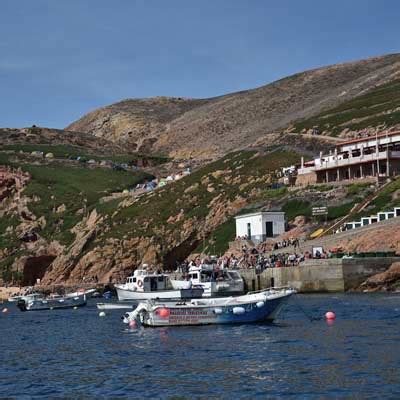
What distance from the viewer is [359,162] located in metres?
120

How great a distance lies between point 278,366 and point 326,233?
60.5m

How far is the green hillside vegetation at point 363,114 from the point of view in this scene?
156000 mm

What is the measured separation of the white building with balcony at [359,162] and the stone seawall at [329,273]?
33.2 metres

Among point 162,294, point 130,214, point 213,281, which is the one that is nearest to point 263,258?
point 213,281

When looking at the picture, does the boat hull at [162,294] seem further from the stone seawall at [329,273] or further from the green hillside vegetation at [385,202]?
the green hillside vegetation at [385,202]

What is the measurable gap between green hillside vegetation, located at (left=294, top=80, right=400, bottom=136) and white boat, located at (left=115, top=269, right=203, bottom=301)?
72.3 m

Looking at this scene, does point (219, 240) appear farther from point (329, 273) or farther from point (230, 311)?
point (230, 311)

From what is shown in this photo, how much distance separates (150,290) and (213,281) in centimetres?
773

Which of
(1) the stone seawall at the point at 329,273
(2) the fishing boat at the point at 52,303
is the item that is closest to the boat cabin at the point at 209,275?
(1) the stone seawall at the point at 329,273

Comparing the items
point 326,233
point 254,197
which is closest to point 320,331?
point 326,233

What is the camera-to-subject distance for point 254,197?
126m

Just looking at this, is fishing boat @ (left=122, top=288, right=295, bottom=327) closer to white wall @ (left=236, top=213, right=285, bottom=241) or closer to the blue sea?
the blue sea

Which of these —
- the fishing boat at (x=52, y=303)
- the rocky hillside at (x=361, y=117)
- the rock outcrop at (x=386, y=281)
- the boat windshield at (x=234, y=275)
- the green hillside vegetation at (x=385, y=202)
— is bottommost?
the fishing boat at (x=52, y=303)

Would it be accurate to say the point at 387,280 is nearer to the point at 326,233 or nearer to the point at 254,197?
the point at 326,233
